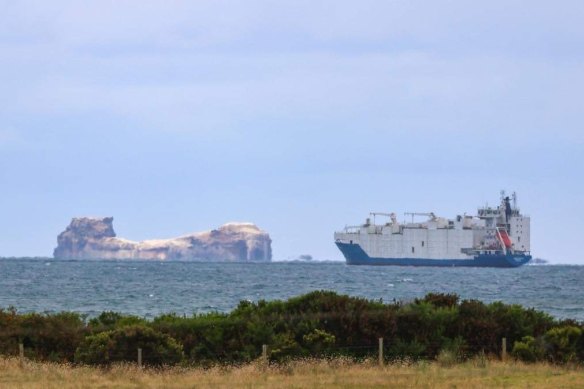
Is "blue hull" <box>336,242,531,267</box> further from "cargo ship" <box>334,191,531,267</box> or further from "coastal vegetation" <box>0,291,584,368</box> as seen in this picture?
"coastal vegetation" <box>0,291,584,368</box>

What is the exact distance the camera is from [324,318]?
1195 inches

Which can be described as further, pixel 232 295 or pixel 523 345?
pixel 232 295

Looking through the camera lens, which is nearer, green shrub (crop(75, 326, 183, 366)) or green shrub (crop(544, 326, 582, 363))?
green shrub (crop(75, 326, 183, 366))

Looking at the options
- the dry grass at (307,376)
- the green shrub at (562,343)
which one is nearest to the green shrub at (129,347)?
the dry grass at (307,376)

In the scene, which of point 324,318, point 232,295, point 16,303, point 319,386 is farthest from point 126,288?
point 319,386

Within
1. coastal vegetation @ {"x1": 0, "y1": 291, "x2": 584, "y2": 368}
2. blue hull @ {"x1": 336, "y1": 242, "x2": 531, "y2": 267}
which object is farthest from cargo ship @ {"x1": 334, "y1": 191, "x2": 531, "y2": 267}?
coastal vegetation @ {"x1": 0, "y1": 291, "x2": 584, "y2": 368}

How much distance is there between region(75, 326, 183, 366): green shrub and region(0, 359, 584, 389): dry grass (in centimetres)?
71

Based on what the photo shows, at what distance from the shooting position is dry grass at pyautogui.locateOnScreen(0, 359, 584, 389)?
77.9ft

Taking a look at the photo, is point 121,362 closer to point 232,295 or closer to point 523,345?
point 523,345

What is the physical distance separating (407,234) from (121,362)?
17165 cm

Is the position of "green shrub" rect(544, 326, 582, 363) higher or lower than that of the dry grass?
higher

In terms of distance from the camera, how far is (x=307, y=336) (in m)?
29.3

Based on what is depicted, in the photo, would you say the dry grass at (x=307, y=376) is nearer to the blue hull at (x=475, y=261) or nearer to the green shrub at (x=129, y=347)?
the green shrub at (x=129, y=347)

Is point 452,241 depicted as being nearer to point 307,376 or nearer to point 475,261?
point 475,261
